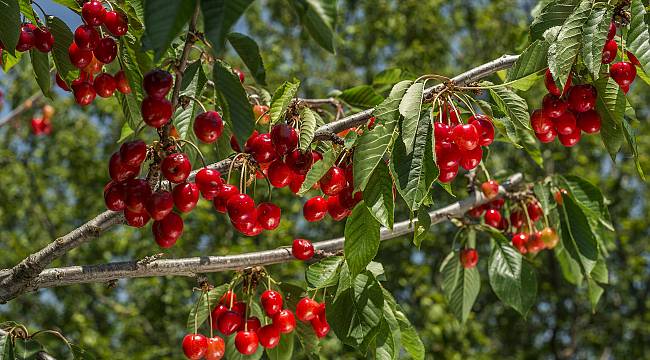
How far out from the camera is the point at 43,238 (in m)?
6.87

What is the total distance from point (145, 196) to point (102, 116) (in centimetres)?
589

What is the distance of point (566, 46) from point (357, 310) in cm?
71

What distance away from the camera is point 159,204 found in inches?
51.7

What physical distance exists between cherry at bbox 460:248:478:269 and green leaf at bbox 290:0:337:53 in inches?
67.7

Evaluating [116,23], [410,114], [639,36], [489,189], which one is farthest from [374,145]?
[489,189]

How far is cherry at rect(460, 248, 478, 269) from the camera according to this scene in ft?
8.03

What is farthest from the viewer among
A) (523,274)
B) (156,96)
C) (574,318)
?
(574,318)

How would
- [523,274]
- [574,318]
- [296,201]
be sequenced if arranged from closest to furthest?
[523,274] → [296,201] → [574,318]

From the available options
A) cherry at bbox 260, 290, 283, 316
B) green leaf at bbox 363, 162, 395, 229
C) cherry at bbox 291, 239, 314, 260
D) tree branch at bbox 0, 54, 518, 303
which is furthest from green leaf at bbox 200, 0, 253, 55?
cherry at bbox 260, 290, 283, 316

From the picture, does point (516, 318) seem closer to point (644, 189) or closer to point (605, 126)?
point (644, 189)

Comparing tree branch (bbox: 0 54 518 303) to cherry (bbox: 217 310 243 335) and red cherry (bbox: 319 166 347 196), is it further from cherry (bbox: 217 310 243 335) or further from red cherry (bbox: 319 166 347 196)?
cherry (bbox: 217 310 243 335)

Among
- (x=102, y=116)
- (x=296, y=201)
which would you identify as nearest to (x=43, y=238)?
(x=102, y=116)

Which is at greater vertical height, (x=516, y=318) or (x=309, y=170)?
(x=309, y=170)

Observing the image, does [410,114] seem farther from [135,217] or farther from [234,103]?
[135,217]
